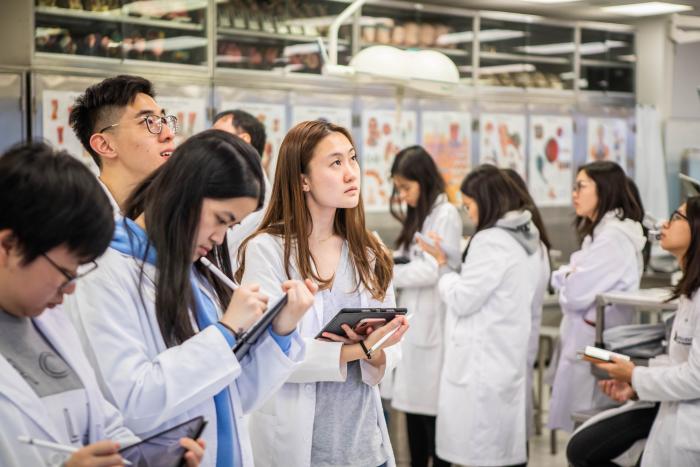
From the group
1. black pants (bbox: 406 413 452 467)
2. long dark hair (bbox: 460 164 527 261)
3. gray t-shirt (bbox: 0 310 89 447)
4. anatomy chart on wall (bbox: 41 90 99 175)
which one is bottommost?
A: black pants (bbox: 406 413 452 467)

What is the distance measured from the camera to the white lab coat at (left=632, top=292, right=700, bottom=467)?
3100mm

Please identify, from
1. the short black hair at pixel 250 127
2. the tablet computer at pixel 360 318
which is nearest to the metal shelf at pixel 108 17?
the short black hair at pixel 250 127

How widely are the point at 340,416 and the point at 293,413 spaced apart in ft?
0.43

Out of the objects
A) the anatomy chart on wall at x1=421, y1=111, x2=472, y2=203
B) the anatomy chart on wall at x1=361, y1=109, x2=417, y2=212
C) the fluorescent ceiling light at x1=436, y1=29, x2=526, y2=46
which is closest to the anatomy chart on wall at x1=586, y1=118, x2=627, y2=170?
the fluorescent ceiling light at x1=436, y1=29, x2=526, y2=46

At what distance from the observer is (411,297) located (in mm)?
4703

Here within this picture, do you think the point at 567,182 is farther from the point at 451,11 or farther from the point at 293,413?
the point at 293,413

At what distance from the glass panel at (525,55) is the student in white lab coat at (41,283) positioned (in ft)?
20.1

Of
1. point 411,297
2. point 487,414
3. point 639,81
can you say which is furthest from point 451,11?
point 487,414

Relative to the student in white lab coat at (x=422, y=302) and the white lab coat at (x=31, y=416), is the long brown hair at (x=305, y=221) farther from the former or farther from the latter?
the student in white lab coat at (x=422, y=302)

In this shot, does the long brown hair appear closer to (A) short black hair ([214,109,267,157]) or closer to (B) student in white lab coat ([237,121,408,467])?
(B) student in white lab coat ([237,121,408,467])

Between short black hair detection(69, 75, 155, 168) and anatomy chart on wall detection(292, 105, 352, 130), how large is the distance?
12.3 ft

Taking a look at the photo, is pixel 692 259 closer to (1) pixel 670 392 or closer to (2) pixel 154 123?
(1) pixel 670 392

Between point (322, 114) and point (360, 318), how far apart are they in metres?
4.22

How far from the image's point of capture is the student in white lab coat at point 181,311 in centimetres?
166
